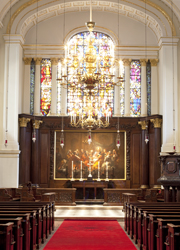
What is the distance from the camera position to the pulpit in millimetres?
15070

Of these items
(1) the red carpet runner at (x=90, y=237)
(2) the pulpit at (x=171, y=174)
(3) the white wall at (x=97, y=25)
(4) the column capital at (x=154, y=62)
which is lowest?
(1) the red carpet runner at (x=90, y=237)

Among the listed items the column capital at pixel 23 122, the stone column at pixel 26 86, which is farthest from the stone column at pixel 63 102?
Result: the column capital at pixel 23 122

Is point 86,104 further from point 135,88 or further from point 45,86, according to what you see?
point 135,88

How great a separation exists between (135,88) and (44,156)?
6.47 metres

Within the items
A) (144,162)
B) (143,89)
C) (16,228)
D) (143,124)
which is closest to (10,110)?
(143,124)

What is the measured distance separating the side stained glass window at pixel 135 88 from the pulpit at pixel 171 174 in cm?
759

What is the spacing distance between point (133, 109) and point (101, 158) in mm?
3360

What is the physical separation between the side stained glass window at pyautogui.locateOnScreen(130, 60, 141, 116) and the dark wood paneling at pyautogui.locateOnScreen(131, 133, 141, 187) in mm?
1519

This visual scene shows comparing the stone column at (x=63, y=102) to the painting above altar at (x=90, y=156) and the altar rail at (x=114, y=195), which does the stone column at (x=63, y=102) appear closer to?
the painting above altar at (x=90, y=156)

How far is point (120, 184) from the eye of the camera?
22094 millimetres

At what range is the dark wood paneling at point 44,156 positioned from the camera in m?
22.2

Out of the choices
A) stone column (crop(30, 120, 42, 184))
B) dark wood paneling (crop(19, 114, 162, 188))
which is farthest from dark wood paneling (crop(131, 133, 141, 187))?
stone column (crop(30, 120, 42, 184))

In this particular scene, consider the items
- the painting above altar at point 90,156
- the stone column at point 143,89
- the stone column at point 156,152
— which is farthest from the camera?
the stone column at point 143,89

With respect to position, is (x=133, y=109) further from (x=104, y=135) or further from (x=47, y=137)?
(x=47, y=137)
